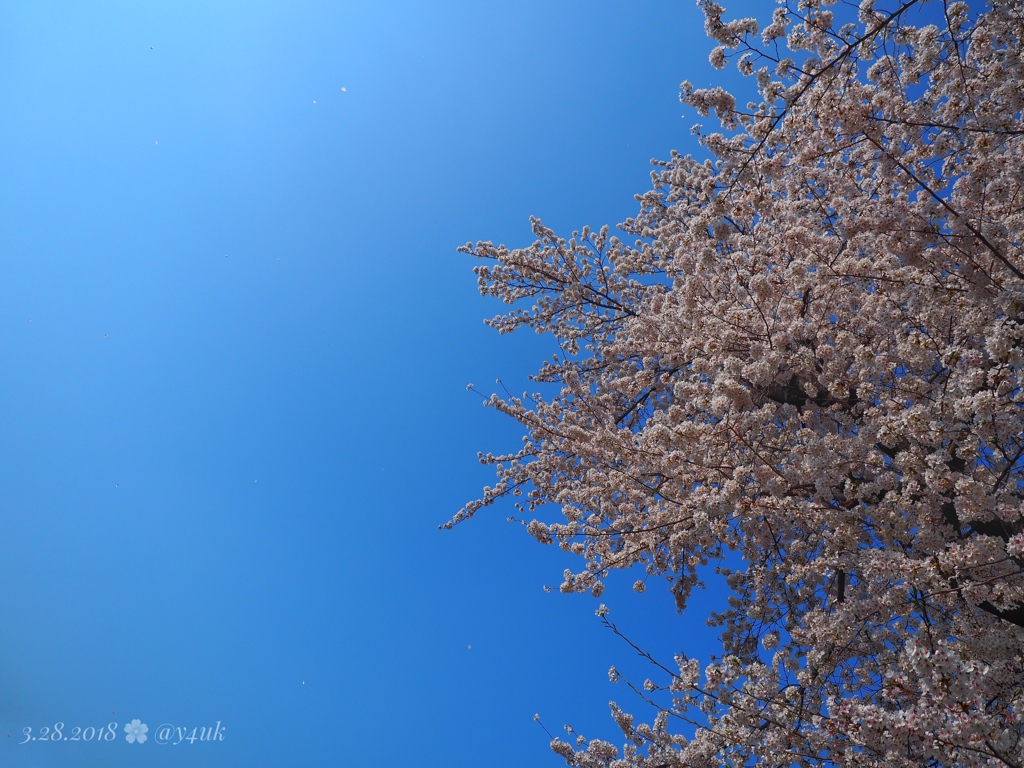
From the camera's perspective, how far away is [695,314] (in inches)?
207

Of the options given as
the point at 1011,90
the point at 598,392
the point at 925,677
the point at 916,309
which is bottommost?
the point at 925,677

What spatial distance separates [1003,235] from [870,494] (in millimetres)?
2321

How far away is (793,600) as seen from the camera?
6.09 m

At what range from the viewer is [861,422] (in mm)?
4633

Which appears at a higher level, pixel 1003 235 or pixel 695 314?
pixel 695 314

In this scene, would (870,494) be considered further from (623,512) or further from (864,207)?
(864,207)

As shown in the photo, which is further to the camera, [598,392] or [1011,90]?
[598,392]

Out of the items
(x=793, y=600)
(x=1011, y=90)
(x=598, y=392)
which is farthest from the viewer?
(x=598, y=392)

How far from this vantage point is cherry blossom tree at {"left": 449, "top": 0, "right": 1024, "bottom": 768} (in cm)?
327

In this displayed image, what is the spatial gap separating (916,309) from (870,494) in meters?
1.65

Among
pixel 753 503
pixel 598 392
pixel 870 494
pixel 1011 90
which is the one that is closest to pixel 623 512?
pixel 753 503

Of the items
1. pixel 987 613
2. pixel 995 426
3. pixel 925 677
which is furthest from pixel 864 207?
pixel 925 677

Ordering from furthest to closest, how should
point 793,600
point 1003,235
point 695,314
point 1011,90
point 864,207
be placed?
1. point 793,600
2. point 695,314
3. point 864,207
4. point 1003,235
5. point 1011,90

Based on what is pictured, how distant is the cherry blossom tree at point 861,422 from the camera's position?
3.27m
